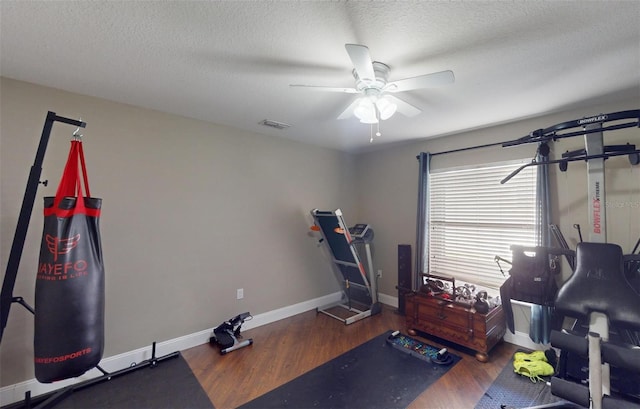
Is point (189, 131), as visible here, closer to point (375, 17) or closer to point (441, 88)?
point (375, 17)

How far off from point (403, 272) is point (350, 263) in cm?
80

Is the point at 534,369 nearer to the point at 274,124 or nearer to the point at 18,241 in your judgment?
the point at 274,124

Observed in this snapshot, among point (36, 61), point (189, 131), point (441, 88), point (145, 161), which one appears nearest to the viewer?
point (36, 61)

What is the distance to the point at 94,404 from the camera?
2062 millimetres

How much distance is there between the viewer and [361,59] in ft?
4.79

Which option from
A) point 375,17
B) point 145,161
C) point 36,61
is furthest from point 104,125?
point 375,17

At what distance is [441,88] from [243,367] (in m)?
3.16

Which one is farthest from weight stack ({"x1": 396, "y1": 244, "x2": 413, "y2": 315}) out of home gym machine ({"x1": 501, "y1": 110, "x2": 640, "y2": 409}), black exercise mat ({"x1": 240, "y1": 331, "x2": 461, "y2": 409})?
home gym machine ({"x1": 501, "y1": 110, "x2": 640, "y2": 409})

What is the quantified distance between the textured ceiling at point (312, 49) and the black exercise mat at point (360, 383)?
2.57m

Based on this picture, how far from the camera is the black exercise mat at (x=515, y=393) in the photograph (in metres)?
2.10

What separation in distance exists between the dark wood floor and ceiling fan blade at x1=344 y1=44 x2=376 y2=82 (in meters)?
2.46

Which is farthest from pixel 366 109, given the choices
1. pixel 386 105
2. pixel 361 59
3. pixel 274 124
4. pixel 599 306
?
pixel 599 306

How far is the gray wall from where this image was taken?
2.15 metres

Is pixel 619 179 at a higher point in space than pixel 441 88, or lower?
lower
